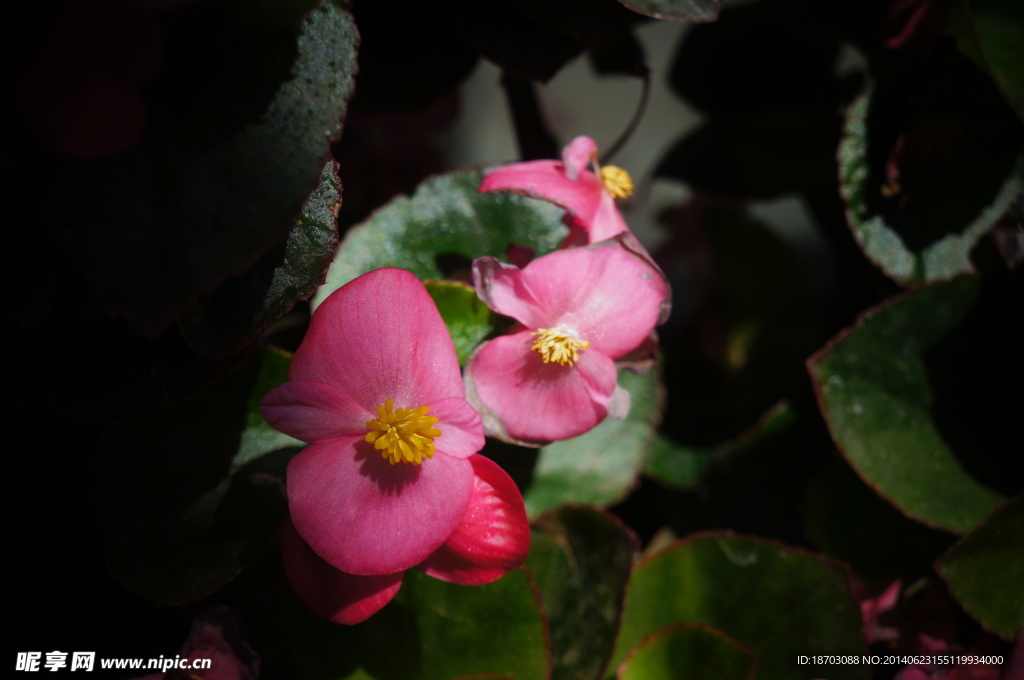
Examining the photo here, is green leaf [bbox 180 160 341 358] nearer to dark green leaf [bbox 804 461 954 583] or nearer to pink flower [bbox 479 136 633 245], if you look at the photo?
pink flower [bbox 479 136 633 245]

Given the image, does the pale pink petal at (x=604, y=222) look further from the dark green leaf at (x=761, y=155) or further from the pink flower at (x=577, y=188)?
the dark green leaf at (x=761, y=155)

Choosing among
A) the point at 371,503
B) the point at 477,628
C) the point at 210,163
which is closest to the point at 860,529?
the point at 477,628

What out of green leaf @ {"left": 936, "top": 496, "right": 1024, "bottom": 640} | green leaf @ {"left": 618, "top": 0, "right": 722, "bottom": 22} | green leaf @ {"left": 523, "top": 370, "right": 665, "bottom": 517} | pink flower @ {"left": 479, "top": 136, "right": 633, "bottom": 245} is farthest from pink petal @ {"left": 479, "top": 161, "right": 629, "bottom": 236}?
green leaf @ {"left": 936, "top": 496, "right": 1024, "bottom": 640}

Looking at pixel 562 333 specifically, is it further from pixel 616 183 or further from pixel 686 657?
pixel 686 657

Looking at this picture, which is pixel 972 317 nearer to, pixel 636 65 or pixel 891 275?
pixel 891 275

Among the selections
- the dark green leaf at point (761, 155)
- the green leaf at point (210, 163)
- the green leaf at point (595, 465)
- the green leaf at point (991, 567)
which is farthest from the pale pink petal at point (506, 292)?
the dark green leaf at point (761, 155)

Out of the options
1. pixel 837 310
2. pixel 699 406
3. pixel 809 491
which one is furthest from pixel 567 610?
pixel 837 310
